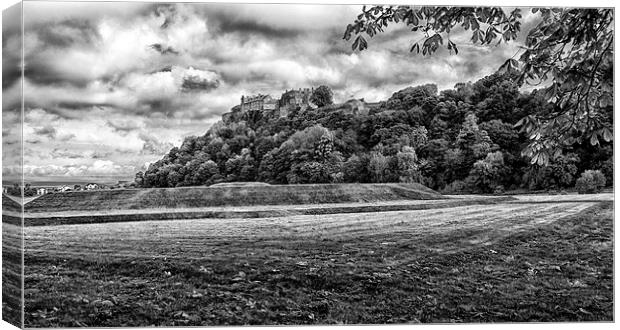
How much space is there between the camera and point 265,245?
31.3ft

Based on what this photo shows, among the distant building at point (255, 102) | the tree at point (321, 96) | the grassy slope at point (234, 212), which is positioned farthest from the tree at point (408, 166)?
the distant building at point (255, 102)

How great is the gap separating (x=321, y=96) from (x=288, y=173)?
1.14 m

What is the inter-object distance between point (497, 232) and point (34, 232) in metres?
5.99

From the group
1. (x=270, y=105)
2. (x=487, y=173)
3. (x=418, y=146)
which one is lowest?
(x=487, y=173)

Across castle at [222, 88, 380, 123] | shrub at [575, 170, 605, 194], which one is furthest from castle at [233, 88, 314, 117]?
shrub at [575, 170, 605, 194]

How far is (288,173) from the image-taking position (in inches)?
398

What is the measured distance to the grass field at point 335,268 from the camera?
9.08 m

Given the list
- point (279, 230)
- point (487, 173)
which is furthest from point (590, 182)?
point (279, 230)

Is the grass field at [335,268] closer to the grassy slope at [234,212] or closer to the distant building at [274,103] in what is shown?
the grassy slope at [234,212]

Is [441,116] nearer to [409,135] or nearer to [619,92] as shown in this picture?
[409,135]

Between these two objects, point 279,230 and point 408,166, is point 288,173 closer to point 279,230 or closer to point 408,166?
point 279,230

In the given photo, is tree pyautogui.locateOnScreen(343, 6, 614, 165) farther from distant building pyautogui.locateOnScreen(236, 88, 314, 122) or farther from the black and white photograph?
distant building pyautogui.locateOnScreen(236, 88, 314, 122)

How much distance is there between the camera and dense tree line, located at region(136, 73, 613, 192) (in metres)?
10.1

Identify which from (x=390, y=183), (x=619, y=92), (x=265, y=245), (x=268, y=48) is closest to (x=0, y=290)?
(x=265, y=245)
